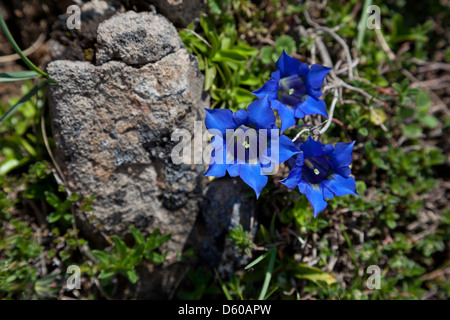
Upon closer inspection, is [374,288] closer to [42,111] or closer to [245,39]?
[245,39]

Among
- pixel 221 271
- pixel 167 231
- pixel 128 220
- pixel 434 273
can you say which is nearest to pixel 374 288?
pixel 434 273

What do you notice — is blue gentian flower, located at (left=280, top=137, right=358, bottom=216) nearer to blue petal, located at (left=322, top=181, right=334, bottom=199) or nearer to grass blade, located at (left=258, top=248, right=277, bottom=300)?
blue petal, located at (left=322, top=181, right=334, bottom=199)

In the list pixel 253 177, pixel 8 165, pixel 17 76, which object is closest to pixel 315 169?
pixel 253 177

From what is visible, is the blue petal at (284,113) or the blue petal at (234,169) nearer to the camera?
the blue petal at (234,169)

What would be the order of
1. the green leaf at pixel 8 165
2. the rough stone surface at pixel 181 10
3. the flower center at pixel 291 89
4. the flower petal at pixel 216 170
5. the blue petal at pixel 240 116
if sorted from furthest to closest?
the green leaf at pixel 8 165
the rough stone surface at pixel 181 10
the flower center at pixel 291 89
the blue petal at pixel 240 116
the flower petal at pixel 216 170

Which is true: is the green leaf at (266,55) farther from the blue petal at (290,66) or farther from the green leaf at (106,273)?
the green leaf at (106,273)

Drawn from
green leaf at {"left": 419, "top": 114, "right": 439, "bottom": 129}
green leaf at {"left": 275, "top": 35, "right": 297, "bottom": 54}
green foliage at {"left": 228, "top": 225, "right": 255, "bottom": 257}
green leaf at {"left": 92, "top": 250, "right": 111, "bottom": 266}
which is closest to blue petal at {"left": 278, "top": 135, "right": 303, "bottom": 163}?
green foliage at {"left": 228, "top": 225, "right": 255, "bottom": 257}

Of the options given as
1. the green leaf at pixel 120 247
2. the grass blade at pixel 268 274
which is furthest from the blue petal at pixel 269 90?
the green leaf at pixel 120 247

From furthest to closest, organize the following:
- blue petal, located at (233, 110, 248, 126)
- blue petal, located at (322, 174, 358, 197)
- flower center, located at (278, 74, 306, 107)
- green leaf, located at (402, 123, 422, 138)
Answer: green leaf, located at (402, 123, 422, 138), flower center, located at (278, 74, 306, 107), blue petal, located at (322, 174, 358, 197), blue petal, located at (233, 110, 248, 126)
